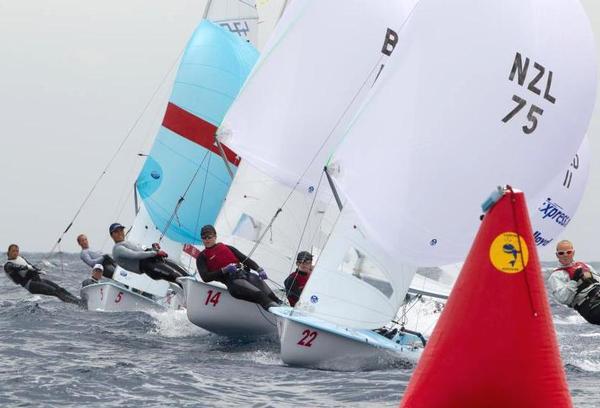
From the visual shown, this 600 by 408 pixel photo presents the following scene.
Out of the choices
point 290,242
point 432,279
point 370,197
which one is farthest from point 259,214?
point 370,197

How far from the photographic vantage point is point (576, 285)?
9711 mm

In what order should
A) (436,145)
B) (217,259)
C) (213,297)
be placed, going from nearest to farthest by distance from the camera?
(436,145)
(217,259)
(213,297)

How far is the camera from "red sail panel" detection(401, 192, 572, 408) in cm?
562

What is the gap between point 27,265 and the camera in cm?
1709

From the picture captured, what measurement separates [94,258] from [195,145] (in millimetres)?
2551

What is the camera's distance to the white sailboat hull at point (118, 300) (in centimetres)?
1667

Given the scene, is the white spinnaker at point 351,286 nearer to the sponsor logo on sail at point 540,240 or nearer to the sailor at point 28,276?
the sponsor logo on sail at point 540,240

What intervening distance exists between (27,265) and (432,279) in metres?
6.49

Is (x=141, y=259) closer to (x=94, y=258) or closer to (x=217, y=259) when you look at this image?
(x=217, y=259)

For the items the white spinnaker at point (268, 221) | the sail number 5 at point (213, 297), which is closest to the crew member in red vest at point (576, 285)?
the sail number 5 at point (213, 297)

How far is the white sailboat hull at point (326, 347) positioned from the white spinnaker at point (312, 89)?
364cm

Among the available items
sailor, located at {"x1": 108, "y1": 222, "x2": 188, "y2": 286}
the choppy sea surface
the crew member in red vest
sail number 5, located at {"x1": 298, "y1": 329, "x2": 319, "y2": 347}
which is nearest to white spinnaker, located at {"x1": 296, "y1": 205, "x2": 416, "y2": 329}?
sail number 5, located at {"x1": 298, "y1": 329, "x2": 319, "y2": 347}

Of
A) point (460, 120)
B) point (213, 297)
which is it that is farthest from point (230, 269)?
point (460, 120)

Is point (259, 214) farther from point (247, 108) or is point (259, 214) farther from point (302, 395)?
point (302, 395)
